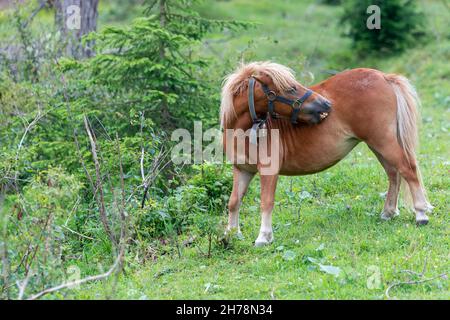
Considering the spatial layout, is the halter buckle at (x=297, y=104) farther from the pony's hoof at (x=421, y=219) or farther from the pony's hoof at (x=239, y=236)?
the pony's hoof at (x=421, y=219)

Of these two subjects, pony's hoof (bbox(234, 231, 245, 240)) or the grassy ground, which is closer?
the grassy ground

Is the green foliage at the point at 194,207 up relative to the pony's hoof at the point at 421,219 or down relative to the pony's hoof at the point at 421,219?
down

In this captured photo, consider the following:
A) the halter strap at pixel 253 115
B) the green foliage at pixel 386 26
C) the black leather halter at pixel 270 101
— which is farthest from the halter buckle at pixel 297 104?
the green foliage at pixel 386 26

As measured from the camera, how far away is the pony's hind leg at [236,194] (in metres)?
7.08

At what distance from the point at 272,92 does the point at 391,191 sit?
1794 mm

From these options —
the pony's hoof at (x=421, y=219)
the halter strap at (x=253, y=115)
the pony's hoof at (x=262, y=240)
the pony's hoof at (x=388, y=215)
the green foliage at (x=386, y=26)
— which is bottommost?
the pony's hoof at (x=262, y=240)

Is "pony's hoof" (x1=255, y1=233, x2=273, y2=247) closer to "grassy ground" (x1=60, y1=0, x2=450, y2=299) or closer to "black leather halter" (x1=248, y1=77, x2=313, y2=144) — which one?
"grassy ground" (x1=60, y1=0, x2=450, y2=299)

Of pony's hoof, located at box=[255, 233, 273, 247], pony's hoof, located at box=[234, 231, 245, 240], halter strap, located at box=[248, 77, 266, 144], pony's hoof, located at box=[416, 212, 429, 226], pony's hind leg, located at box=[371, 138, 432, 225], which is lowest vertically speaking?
pony's hoof, located at box=[234, 231, 245, 240]

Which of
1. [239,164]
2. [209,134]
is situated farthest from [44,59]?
[239,164]

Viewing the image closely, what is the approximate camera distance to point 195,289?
236 inches

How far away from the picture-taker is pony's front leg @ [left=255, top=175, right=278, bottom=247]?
22.4ft

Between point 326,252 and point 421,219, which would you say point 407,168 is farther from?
point 326,252

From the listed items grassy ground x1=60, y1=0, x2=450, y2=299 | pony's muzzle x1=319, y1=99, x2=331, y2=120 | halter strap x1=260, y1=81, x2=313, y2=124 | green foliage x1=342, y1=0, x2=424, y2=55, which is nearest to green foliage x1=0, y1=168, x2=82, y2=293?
grassy ground x1=60, y1=0, x2=450, y2=299

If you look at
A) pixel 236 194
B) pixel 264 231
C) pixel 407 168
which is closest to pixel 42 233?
pixel 236 194
